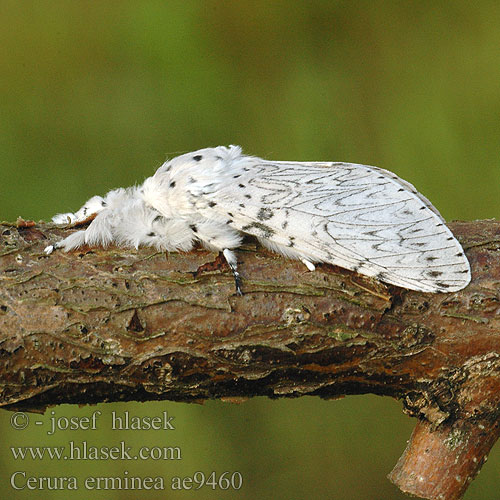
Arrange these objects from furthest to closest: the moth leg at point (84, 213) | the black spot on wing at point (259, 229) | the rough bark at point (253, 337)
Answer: the moth leg at point (84, 213), the black spot on wing at point (259, 229), the rough bark at point (253, 337)

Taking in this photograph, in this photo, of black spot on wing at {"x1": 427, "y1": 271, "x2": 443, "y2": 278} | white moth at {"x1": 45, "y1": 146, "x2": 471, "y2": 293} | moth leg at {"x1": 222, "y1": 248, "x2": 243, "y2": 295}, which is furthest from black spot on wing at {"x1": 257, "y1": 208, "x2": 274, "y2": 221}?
black spot on wing at {"x1": 427, "y1": 271, "x2": 443, "y2": 278}

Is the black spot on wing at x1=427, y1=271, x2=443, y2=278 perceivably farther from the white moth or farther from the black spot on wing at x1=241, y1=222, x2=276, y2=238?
the black spot on wing at x1=241, y1=222, x2=276, y2=238

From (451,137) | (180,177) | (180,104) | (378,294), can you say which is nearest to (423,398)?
(378,294)

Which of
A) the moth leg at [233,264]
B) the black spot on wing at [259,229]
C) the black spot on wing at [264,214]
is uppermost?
the black spot on wing at [264,214]

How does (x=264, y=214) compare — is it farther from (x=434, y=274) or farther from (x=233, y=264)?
(x=434, y=274)

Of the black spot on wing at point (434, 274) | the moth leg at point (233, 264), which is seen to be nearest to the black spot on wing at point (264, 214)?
the moth leg at point (233, 264)

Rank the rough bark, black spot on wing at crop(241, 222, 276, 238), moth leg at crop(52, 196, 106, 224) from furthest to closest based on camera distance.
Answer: moth leg at crop(52, 196, 106, 224) < black spot on wing at crop(241, 222, 276, 238) < the rough bark

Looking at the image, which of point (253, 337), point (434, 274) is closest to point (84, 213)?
point (253, 337)

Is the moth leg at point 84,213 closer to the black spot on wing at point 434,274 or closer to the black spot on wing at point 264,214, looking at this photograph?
the black spot on wing at point 264,214

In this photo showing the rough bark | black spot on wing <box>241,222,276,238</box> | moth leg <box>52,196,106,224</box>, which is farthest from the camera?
moth leg <box>52,196,106,224</box>

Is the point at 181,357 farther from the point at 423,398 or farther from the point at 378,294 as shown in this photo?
the point at 423,398
